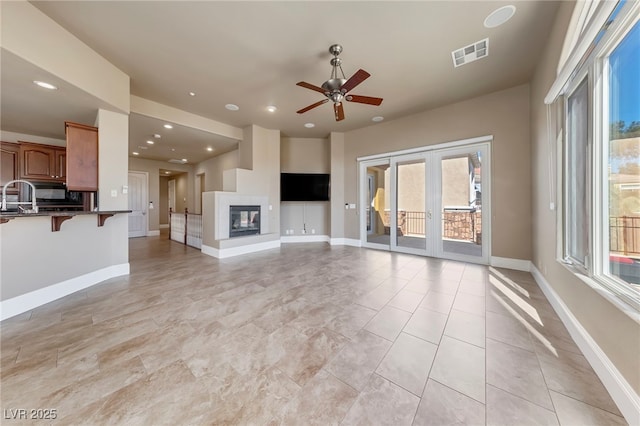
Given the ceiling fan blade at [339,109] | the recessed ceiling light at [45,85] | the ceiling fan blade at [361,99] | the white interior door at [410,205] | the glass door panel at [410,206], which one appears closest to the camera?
the recessed ceiling light at [45,85]

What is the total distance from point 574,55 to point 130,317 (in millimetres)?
4751

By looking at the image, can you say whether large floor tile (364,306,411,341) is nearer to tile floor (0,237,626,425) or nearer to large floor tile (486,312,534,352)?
tile floor (0,237,626,425)

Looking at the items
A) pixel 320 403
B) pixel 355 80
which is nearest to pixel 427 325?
pixel 320 403

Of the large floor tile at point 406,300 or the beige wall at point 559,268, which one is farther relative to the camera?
the large floor tile at point 406,300

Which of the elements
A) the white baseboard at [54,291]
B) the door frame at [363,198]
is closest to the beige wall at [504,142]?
the door frame at [363,198]

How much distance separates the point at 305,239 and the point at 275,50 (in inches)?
193

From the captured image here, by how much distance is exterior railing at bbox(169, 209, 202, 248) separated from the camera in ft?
19.3

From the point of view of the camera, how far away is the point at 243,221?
561cm

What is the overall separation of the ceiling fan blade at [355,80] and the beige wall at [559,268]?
191cm

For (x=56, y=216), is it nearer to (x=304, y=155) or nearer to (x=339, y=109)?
(x=339, y=109)

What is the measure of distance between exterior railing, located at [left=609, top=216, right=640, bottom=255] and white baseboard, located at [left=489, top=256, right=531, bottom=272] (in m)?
2.56

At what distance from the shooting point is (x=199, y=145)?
6500mm

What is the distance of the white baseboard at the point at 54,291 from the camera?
2.30m

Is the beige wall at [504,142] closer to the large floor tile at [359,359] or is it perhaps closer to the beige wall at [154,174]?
the large floor tile at [359,359]
